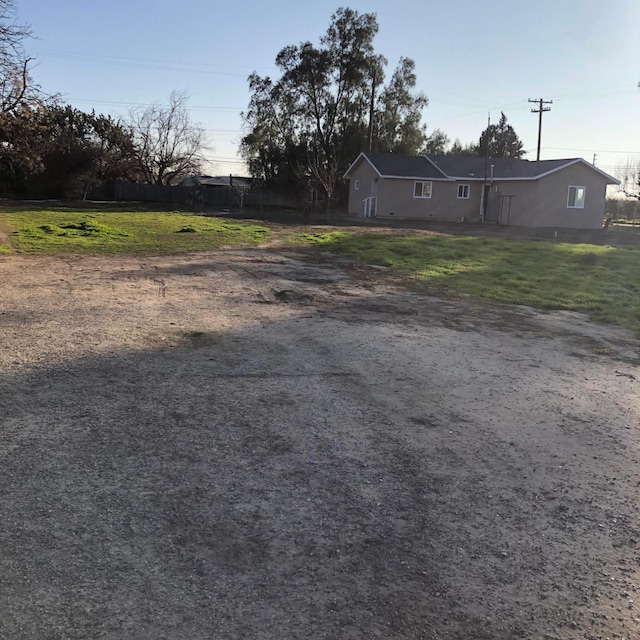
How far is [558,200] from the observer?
115ft

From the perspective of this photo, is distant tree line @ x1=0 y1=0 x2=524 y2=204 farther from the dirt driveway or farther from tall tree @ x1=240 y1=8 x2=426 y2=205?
the dirt driveway

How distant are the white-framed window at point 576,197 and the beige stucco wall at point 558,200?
179 mm

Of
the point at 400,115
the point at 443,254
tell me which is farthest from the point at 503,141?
the point at 443,254

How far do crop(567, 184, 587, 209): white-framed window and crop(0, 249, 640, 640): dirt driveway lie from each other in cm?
3121

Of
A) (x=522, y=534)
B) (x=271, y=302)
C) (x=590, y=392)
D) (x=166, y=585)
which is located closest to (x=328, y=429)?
(x=522, y=534)

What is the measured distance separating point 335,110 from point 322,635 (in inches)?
1906

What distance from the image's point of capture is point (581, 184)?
35.2 m

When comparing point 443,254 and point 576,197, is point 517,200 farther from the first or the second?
point 443,254

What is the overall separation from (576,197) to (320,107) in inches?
842

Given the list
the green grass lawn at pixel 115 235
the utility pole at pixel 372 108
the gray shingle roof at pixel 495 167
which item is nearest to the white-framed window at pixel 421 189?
the gray shingle roof at pixel 495 167

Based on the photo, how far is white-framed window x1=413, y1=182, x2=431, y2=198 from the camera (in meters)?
37.0

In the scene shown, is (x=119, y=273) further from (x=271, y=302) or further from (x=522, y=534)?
(x=522, y=534)

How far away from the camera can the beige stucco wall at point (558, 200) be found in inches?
1374

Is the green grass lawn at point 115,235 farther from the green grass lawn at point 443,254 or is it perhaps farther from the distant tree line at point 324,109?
the distant tree line at point 324,109
